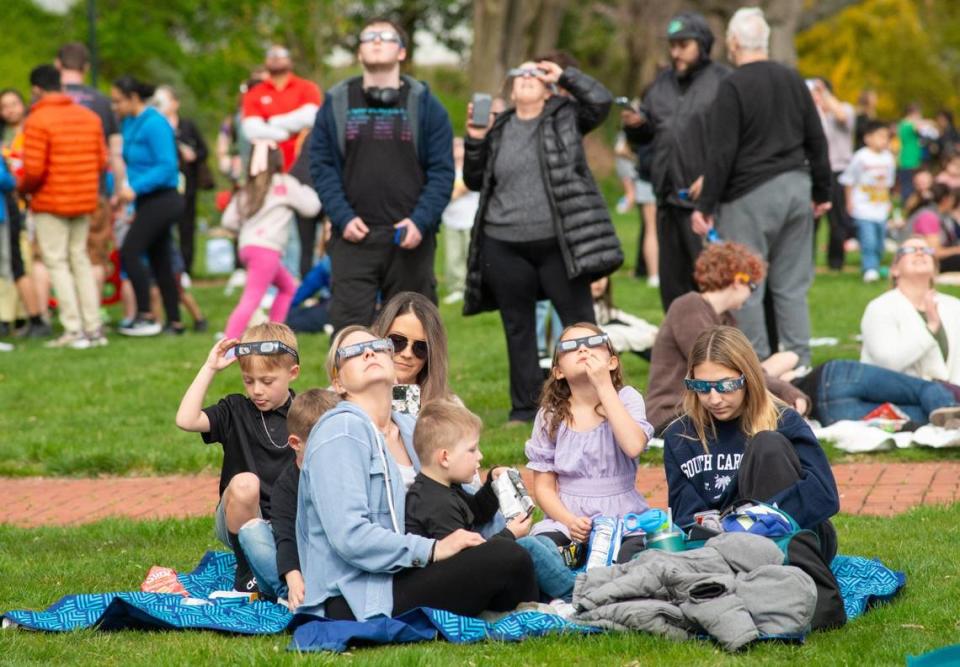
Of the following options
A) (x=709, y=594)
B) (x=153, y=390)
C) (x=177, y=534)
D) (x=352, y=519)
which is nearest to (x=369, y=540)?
(x=352, y=519)

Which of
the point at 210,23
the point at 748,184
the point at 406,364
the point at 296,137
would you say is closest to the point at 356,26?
the point at 210,23

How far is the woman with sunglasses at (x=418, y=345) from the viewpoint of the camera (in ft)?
20.9

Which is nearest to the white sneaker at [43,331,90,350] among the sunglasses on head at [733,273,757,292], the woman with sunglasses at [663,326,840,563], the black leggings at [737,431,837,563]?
the sunglasses on head at [733,273,757,292]

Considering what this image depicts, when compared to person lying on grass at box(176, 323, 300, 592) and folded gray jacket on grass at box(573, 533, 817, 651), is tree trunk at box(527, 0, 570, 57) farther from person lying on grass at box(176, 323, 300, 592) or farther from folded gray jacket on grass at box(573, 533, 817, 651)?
folded gray jacket on grass at box(573, 533, 817, 651)

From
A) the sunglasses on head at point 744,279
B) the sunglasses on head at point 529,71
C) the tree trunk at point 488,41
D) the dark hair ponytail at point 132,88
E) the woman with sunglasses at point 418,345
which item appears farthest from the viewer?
the tree trunk at point 488,41

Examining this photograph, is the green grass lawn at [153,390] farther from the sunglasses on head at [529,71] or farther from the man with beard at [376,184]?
the sunglasses on head at [529,71]

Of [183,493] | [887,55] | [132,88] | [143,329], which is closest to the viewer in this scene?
[183,493]

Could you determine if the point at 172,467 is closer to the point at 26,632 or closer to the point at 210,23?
the point at 26,632

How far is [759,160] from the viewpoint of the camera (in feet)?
31.7

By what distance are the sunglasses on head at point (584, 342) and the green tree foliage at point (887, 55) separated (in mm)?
50872

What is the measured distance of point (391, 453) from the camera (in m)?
5.50

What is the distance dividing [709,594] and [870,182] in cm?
1345

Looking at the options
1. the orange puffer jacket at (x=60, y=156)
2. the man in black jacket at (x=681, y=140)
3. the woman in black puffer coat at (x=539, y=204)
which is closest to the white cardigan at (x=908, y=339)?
the man in black jacket at (x=681, y=140)

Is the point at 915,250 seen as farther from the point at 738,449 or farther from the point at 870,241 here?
the point at 870,241
